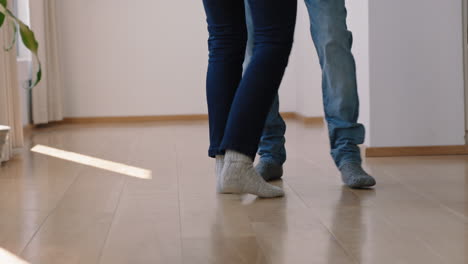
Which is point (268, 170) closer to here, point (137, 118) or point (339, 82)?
point (339, 82)

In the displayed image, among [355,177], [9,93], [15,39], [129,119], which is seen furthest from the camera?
[129,119]

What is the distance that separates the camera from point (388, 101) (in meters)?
2.91

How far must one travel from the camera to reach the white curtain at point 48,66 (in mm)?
4566

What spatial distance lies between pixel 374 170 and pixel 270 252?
46.1 inches

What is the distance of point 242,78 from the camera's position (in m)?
1.92

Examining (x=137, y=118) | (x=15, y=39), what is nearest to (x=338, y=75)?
(x=15, y=39)

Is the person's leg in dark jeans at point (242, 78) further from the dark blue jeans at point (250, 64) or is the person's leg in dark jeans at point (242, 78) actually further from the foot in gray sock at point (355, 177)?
the foot in gray sock at point (355, 177)

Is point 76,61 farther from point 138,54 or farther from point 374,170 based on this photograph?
point 374,170

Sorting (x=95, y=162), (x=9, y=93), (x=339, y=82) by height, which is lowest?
(x=95, y=162)

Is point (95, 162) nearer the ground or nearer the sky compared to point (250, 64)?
nearer the ground

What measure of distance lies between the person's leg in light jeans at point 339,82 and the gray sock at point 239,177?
0.33m

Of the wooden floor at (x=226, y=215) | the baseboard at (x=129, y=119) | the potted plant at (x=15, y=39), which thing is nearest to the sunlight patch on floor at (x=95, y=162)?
the wooden floor at (x=226, y=215)

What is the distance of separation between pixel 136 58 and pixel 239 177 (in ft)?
10.9

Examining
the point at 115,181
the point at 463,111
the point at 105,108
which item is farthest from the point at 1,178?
the point at 105,108
